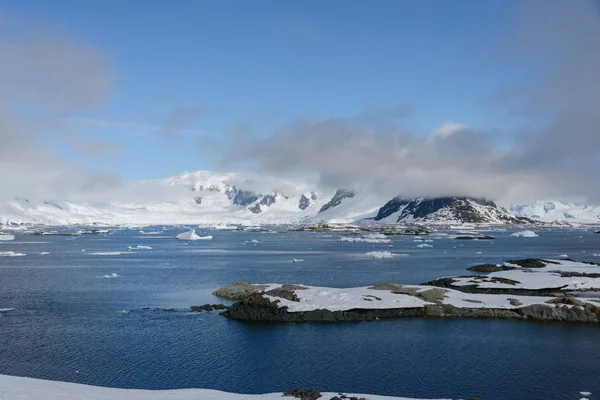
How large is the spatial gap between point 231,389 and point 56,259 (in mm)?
73765

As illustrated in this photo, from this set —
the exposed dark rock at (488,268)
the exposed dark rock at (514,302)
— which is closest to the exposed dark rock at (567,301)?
the exposed dark rock at (514,302)

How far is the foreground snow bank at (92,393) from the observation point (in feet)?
67.4

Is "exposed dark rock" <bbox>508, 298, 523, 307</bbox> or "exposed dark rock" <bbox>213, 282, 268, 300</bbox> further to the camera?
"exposed dark rock" <bbox>213, 282, 268, 300</bbox>

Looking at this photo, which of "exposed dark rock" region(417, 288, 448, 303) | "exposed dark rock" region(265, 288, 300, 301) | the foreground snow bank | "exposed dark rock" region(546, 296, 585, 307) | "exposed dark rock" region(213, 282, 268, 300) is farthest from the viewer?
"exposed dark rock" region(213, 282, 268, 300)

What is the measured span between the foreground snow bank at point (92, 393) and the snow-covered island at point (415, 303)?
1700cm

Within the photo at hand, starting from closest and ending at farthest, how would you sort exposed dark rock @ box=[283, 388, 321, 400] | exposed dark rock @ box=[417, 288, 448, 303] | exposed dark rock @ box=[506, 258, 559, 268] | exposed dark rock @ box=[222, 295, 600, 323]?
exposed dark rock @ box=[283, 388, 321, 400] < exposed dark rock @ box=[222, 295, 600, 323] < exposed dark rock @ box=[417, 288, 448, 303] < exposed dark rock @ box=[506, 258, 559, 268]

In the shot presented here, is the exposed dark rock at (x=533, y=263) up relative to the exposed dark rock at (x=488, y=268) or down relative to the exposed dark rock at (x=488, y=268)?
up

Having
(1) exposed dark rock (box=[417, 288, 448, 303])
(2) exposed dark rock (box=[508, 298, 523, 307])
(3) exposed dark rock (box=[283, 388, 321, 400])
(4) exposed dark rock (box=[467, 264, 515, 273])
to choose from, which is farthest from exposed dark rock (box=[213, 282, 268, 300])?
(4) exposed dark rock (box=[467, 264, 515, 273])

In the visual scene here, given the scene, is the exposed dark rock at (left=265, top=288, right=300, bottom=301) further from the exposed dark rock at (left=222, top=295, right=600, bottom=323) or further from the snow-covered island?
the exposed dark rock at (left=222, top=295, right=600, bottom=323)

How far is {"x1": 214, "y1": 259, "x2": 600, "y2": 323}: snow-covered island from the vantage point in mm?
39250

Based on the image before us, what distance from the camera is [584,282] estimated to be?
51.7m

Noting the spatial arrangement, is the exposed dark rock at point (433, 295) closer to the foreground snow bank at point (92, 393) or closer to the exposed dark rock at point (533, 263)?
the foreground snow bank at point (92, 393)

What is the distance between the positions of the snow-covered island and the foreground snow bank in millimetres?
17001

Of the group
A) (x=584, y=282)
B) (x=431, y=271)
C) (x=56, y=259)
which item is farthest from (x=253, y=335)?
(x=56, y=259)
